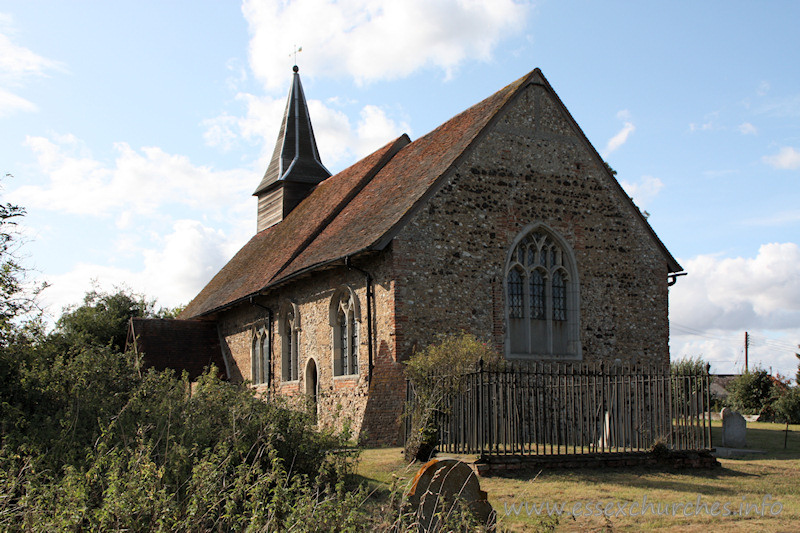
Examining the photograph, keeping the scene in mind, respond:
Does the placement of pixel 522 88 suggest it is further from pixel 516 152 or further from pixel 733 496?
pixel 733 496

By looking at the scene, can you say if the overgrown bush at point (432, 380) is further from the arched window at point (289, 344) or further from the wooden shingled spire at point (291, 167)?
the wooden shingled spire at point (291, 167)

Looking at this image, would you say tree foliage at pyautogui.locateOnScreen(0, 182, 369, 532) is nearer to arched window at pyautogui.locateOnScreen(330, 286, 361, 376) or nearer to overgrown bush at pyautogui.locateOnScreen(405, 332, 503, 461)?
overgrown bush at pyautogui.locateOnScreen(405, 332, 503, 461)

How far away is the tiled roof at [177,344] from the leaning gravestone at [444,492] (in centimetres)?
1732

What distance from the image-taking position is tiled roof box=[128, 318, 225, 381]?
23.6 meters

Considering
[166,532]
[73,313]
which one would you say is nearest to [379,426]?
[166,532]

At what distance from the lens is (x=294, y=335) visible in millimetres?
20516

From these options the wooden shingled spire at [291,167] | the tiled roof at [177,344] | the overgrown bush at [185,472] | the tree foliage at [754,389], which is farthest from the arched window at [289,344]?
the tree foliage at [754,389]

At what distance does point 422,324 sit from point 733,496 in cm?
768

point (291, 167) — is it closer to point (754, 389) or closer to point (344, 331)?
point (344, 331)

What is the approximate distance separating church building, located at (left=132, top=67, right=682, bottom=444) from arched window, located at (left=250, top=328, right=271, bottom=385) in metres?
0.70

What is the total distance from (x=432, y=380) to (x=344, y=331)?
5.59 meters

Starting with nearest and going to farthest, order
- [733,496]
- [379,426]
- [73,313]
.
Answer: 1. [733,496]
2. [379,426]
3. [73,313]

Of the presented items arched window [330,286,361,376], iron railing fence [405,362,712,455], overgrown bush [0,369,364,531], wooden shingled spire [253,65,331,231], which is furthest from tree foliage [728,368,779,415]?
overgrown bush [0,369,364,531]

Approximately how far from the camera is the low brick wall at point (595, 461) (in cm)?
1083
